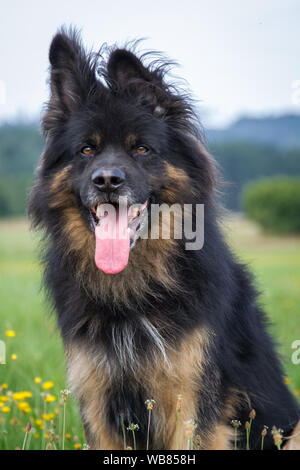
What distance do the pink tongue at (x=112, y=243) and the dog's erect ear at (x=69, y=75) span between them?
0.95m

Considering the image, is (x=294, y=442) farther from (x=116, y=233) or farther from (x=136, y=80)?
(x=136, y=80)

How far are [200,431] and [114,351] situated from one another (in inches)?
32.3

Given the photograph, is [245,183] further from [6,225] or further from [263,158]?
[6,225]

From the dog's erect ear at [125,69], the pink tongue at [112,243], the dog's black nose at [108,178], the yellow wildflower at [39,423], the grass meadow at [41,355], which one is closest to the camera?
the dog's black nose at [108,178]

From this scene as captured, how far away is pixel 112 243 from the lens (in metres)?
3.82

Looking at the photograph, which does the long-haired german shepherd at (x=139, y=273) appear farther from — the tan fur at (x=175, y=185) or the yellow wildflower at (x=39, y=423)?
the yellow wildflower at (x=39, y=423)

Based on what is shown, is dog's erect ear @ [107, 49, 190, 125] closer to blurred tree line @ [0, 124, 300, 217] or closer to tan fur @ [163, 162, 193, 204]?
tan fur @ [163, 162, 193, 204]

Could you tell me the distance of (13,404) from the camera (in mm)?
5094

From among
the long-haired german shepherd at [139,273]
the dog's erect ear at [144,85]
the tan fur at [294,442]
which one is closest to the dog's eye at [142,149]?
the long-haired german shepherd at [139,273]

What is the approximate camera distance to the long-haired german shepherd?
3.73 m

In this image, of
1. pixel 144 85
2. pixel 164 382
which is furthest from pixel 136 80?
pixel 164 382

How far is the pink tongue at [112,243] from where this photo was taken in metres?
3.81

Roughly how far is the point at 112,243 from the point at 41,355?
3.55 m

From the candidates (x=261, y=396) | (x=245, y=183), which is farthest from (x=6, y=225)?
(x=261, y=396)
